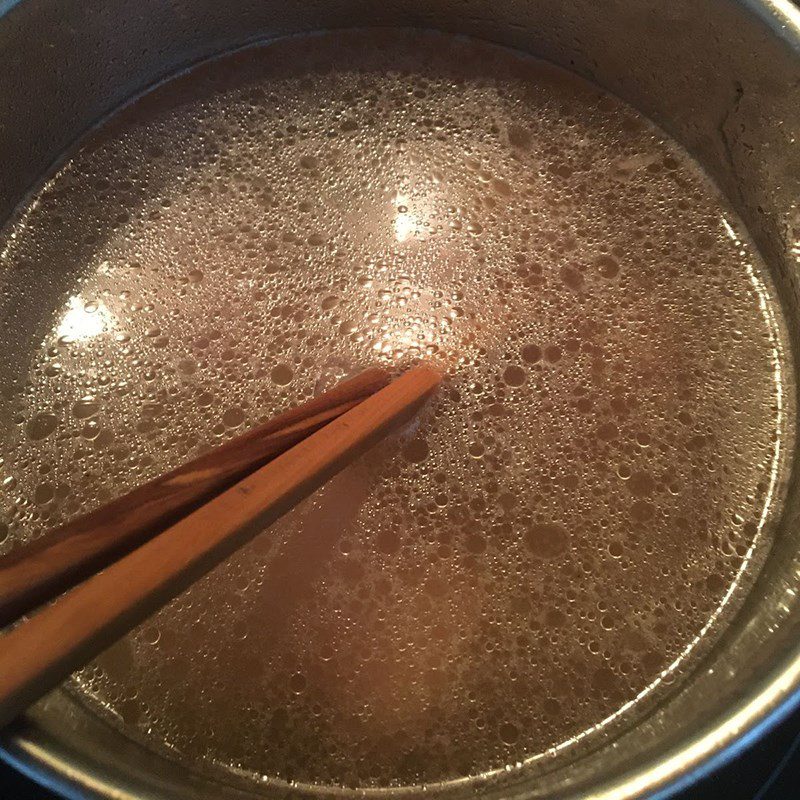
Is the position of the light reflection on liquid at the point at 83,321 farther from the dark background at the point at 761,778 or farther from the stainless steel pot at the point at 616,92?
the dark background at the point at 761,778

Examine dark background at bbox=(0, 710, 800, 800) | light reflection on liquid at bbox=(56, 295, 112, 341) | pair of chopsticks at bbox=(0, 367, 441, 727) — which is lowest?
dark background at bbox=(0, 710, 800, 800)

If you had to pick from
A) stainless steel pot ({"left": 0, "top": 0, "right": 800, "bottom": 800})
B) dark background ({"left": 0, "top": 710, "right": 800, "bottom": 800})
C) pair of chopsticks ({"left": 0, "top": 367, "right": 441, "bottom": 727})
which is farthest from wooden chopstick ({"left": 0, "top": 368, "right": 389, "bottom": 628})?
dark background ({"left": 0, "top": 710, "right": 800, "bottom": 800})

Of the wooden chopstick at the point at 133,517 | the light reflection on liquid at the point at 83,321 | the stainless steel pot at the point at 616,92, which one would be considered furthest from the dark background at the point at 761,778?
the light reflection on liquid at the point at 83,321

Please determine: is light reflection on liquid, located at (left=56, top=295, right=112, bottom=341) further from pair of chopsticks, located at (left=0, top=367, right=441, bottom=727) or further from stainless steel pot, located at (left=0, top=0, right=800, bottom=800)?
pair of chopsticks, located at (left=0, top=367, right=441, bottom=727)

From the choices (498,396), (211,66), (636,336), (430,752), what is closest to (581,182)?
(636,336)

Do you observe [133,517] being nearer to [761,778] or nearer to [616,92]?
[761,778]

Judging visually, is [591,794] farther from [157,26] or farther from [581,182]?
[157,26]

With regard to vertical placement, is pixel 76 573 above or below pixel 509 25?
below
